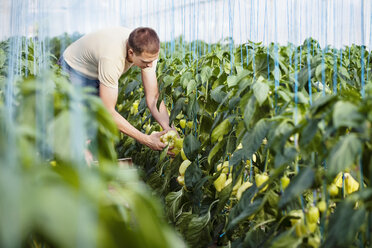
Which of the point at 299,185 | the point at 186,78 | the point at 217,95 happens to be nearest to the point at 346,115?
the point at 299,185

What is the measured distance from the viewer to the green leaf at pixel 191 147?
2.15 m

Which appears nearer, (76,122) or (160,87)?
(76,122)

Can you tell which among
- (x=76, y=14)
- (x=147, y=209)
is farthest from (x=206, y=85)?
(x=147, y=209)

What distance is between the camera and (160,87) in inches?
110

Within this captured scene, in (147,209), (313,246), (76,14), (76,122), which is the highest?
(76,14)

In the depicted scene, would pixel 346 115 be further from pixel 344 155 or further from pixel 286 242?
pixel 286 242

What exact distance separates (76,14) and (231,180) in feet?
4.65

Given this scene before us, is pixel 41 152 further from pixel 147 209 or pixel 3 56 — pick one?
pixel 3 56

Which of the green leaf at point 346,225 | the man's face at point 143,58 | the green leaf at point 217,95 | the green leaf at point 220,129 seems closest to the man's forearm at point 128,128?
the man's face at point 143,58

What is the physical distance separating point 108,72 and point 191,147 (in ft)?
2.11

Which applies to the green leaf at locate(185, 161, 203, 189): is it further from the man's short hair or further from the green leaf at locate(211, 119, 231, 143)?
the man's short hair

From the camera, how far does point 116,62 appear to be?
2465mm

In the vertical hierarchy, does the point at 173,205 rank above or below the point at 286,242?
below

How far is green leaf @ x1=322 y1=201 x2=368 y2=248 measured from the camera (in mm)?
1022
